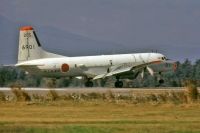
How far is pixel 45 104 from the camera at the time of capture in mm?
43094

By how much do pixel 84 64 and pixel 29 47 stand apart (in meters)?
6.97

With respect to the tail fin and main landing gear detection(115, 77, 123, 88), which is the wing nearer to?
main landing gear detection(115, 77, 123, 88)

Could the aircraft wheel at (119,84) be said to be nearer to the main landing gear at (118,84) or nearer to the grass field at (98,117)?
the main landing gear at (118,84)

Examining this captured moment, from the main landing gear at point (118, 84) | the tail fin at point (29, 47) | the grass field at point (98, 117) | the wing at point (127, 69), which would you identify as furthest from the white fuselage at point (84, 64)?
the grass field at point (98, 117)

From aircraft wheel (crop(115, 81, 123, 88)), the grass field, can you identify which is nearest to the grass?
the grass field

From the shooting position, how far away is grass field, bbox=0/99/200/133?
28656 millimetres

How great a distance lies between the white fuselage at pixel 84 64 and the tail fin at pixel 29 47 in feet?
4.57

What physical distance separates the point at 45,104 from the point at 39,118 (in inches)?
347

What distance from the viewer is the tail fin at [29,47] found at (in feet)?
268

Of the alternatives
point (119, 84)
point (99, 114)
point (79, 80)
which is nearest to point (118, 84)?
point (119, 84)

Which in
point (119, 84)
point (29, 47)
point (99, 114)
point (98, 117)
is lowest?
point (98, 117)

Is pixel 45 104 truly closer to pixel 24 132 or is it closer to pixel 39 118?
→ pixel 39 118

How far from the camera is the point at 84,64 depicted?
8050 cm

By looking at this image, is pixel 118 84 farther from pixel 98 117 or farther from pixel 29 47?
pixel 98 117
